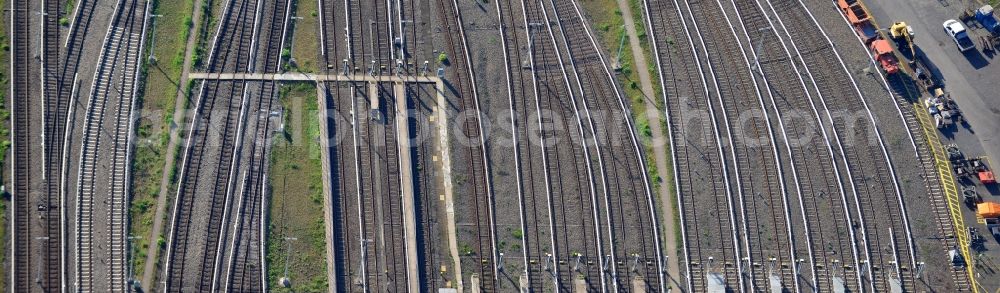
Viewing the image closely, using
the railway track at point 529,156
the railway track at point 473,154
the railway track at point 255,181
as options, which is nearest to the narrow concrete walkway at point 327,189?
the railway track at point 255,181

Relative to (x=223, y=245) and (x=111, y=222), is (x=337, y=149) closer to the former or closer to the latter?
(x=223, y=245)

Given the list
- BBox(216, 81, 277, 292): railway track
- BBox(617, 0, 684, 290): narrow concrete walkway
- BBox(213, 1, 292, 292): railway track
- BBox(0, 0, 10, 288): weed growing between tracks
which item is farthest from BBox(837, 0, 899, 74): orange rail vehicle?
BBox(0, 0, 10, 288): weed growing between tracks

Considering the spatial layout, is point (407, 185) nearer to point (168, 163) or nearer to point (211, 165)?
point (211, 165)

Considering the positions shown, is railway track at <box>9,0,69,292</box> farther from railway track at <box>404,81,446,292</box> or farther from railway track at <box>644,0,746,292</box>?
railway track at <box>644,0,746,292</box>

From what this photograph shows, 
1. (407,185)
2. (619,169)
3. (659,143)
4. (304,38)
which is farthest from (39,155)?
(659,143)

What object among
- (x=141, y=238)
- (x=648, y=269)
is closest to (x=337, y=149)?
(x=141, y=238)

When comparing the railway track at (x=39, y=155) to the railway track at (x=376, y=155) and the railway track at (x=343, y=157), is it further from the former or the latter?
the railway track at (x=376, y=155)
